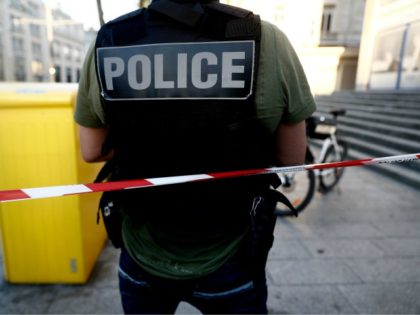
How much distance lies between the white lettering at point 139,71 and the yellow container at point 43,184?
1.24 m

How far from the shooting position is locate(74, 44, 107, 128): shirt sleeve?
0.97 metres

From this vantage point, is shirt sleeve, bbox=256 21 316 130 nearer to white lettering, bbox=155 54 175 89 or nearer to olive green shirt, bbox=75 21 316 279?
olive green shirt, bbox=75 21 316 279

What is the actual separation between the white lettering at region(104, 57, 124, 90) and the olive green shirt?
0.18ft

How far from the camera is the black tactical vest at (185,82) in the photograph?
879mm

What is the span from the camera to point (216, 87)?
895 millimetres

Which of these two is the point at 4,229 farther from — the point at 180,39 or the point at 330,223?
the point at 330,223

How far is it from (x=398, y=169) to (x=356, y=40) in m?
11.8

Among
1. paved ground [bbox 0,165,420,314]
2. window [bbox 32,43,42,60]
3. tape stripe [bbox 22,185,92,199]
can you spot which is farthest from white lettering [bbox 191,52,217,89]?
window [bbox 32,43,42,60]

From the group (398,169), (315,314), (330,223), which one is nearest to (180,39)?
(315,314)

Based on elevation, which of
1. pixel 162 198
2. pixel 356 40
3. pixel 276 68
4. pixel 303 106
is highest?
pixel 356 40

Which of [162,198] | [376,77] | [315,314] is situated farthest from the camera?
[376,77]

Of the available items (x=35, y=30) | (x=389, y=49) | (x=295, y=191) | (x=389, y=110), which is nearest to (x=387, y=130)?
(x=389, y=110)

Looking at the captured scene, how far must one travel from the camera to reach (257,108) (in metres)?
0.89

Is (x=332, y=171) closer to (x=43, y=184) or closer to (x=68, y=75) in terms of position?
(x=43, y=184)
